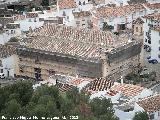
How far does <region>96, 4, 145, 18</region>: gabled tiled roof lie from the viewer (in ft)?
243

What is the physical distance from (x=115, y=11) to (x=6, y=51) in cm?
1792

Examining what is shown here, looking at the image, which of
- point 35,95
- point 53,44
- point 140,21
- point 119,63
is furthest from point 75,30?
point 35,95

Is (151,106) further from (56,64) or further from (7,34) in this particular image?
(7,34)

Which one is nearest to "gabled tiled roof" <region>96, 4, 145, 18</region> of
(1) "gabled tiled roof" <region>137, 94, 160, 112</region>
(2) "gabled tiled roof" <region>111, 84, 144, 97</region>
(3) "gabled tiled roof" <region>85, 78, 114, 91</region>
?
(3) "gabled tiled roof" <region>85, 78, 114, 91</region>

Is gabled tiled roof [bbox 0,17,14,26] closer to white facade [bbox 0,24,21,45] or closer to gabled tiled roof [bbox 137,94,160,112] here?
white facade [bbox 0,24,21,45]

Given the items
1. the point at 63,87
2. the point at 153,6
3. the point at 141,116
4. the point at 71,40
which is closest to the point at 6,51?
the point at 71,40

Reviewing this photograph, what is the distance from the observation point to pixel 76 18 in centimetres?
7412

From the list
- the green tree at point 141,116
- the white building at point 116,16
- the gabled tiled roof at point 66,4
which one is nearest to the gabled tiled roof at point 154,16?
the white building at point 116,16

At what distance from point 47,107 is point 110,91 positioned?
9.80 metres

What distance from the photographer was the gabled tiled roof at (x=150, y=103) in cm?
4628

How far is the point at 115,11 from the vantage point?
74.5 meters

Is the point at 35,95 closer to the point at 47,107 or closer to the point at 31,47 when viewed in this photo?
the point at 47,107

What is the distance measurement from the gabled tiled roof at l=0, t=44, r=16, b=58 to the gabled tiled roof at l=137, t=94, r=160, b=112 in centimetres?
1836

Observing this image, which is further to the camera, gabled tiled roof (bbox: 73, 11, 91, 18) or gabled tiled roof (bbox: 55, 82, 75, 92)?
gabled tiled roof (bbox: 73, 11, 91, 18)
